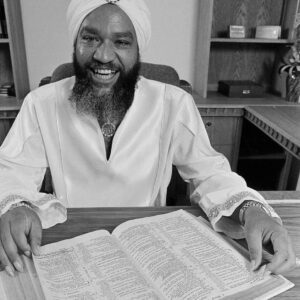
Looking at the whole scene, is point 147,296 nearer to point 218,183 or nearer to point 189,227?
point 189,227

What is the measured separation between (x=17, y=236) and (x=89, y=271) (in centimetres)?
19

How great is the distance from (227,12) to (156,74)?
141 centimetres

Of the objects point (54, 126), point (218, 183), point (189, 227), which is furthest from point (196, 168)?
point (54, 126)

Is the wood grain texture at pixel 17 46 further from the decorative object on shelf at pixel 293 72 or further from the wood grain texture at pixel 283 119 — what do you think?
the decorative object on shelf at pixel 293 72

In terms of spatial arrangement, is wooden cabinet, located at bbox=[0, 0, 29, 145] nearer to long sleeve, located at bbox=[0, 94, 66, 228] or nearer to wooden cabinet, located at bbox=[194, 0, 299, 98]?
long sleeve, located at bbox=[0, 94, 66, 228]

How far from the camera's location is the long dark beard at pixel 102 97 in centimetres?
124

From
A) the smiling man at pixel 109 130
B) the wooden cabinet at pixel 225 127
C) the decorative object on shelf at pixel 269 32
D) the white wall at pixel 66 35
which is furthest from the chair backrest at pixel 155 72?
the decorative object on shelf at pixel 269 32

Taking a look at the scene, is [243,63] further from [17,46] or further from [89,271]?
[89,271]

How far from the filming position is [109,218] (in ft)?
2.89

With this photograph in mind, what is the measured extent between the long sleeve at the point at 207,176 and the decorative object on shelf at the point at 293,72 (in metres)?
1.49

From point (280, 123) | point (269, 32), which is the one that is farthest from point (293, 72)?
point (280, 123)

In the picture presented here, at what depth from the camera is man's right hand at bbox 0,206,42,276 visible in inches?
27.1

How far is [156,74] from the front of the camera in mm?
1624

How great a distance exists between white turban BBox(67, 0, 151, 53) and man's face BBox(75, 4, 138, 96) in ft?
0.05
